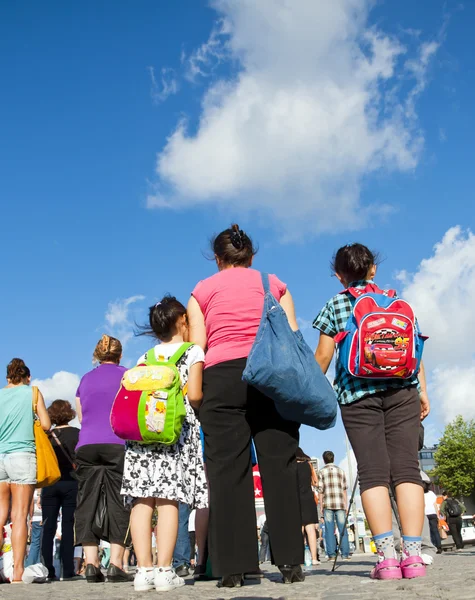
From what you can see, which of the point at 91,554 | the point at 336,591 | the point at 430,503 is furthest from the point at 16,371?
the point at 430,503

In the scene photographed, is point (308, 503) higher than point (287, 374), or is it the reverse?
point (287, 374)

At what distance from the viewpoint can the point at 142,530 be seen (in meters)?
4.71

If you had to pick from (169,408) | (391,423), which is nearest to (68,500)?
(169,408)

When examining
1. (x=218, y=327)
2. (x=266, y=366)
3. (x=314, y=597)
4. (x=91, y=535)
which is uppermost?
(x=218, y=327)

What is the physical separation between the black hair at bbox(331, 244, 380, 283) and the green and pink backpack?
4.59ft

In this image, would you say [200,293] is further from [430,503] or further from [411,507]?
[430,503]

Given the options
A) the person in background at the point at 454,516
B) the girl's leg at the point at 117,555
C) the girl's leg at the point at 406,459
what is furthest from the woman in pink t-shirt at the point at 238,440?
the person in background at the point at 454,516

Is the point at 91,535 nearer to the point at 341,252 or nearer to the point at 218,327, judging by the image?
the point at 218,327

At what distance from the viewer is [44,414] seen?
23.3 feet

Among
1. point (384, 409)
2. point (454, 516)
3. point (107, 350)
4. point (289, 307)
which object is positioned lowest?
point (454, 516)

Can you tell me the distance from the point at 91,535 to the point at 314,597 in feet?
12.2

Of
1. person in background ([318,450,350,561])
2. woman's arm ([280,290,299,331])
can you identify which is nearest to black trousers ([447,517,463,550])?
person in background ([318,450,350,561])

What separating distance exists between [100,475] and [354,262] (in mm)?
3361

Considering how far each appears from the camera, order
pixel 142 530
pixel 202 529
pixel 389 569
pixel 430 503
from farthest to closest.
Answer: pixel 430 503, pixel 202 529, pixel 142 530, pixel 389 569
